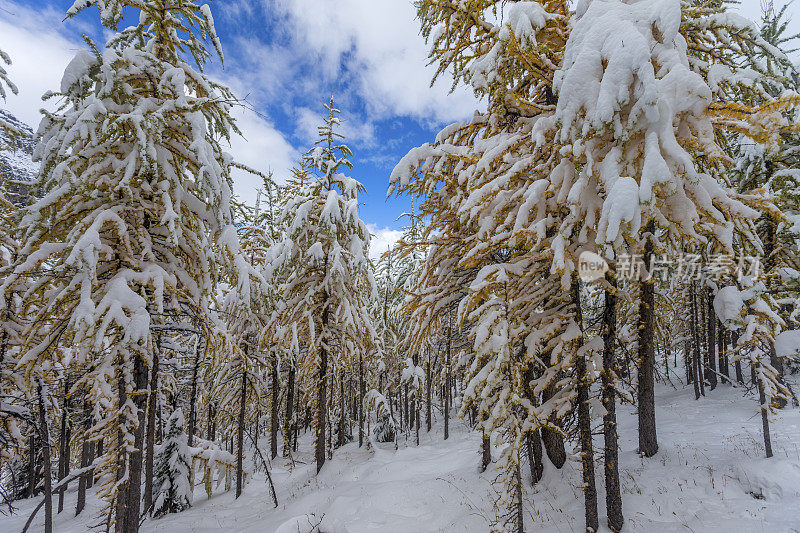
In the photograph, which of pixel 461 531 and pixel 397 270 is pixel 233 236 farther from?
pixel 397 270

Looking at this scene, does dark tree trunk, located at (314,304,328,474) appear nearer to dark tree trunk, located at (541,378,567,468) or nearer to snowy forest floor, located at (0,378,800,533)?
snowy forest floor, located at (0,378,800,533)

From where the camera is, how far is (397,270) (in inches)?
1094

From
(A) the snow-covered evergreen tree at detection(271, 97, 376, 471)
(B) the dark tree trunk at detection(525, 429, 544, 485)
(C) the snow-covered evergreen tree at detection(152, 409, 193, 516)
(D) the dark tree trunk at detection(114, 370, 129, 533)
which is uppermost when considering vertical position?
(A) the snow-covered evergreen tree at detection(271, 97, 376, 471)

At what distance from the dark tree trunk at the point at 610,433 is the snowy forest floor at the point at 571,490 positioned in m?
→ 0.51

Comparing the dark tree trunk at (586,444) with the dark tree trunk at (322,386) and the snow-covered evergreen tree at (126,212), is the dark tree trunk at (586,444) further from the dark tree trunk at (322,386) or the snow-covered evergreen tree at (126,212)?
the dark tree trunk at (322,386)

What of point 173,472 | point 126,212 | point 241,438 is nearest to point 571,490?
point 126,212

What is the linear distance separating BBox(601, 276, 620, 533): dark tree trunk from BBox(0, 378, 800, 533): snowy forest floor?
1.69 feet

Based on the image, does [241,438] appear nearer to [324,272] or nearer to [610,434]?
[324,272]

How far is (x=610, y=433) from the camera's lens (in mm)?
5715

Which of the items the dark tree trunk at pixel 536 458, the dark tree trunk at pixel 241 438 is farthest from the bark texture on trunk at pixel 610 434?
the dark tree trunk at pixel 241 438

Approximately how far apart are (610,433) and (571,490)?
7.98 ft

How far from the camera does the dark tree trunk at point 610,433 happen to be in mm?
5688

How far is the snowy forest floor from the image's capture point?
627 centimetres

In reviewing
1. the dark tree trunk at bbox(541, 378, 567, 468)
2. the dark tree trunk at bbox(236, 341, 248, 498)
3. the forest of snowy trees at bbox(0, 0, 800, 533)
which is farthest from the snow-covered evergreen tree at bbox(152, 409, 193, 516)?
the dark tree trunk at bbox(541, 378, 567, 468)
